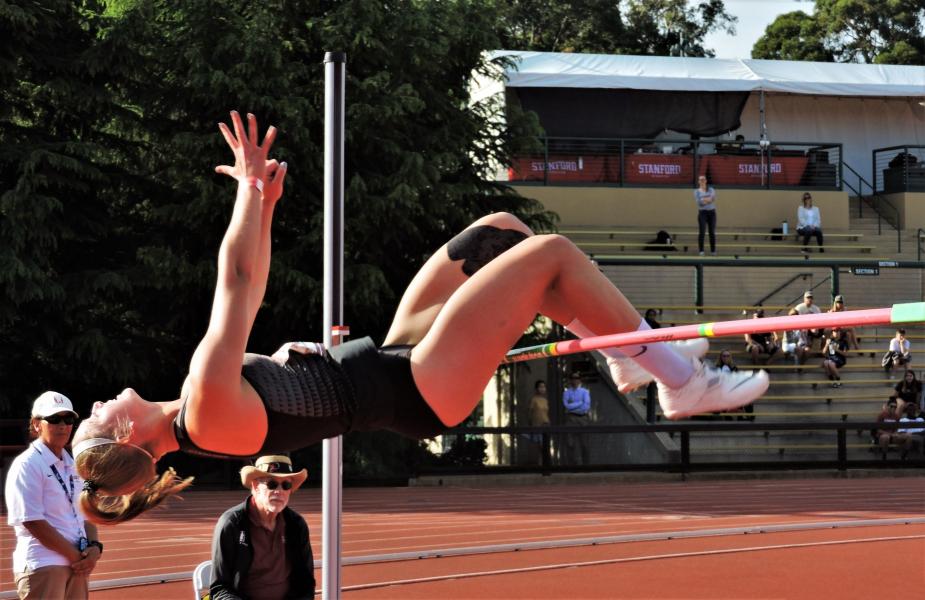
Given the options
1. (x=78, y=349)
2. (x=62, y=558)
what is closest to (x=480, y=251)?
(x=62, y=558)

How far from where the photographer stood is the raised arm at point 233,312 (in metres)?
3.28

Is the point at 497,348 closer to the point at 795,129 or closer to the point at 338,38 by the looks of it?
the point at 338,38

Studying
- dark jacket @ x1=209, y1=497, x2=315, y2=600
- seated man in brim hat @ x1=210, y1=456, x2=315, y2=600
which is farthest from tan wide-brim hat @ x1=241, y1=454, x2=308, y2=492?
dark jacket @ x1=209, y1=497, x2=315, y2=600

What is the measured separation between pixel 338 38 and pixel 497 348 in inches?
377

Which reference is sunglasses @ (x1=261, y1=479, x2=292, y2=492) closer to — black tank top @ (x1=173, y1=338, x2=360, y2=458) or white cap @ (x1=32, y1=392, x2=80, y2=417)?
white cap @ (x1=32, y1=392, x2=80, y2=417)

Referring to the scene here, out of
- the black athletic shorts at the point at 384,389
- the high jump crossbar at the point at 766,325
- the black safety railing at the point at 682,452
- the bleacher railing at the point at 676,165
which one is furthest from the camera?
the bleacher railing at the point at 676,165

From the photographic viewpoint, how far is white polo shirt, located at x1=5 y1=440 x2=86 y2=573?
480cm

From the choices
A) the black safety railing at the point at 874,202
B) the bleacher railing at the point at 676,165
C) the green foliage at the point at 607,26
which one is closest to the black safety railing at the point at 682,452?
the bleacher railing at the point at 676,165

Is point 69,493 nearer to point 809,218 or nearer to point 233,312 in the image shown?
point 233,312

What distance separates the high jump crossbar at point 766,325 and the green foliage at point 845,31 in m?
33.0

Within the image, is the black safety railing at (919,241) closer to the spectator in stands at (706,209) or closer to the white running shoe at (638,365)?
the spectator in stands at (706,209)

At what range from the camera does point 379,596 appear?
7223 mm

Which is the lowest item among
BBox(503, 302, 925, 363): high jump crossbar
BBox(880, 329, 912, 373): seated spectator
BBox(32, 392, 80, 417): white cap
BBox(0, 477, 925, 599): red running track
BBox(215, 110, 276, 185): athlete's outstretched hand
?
BBox(0, 477, 925, 599): red running track

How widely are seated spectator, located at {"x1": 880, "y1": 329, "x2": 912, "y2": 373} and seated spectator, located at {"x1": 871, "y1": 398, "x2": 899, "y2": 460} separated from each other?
433mm
